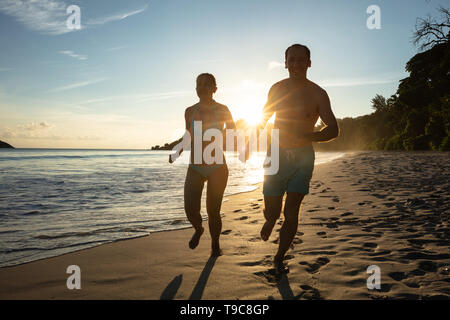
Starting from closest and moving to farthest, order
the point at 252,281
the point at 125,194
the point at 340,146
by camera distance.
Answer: the point at 252,281 < the point at 125,194 < the point at 340,146

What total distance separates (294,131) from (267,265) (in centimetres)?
157

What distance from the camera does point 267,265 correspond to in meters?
3.62

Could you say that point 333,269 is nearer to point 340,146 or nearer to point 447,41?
point 447,41

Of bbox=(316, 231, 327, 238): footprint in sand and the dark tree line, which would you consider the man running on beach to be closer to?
bbox=(316, 231, 327, 238): footprint in sand

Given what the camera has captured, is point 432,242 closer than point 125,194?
Yes

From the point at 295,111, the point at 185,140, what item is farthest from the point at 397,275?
the point at 185,140

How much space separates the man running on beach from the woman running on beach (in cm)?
73

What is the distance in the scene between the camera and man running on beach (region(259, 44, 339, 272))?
11.0ft

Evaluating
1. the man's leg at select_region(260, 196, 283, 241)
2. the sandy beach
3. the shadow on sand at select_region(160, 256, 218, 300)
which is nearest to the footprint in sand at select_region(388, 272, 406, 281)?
the sandy beach

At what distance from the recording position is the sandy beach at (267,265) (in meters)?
2.96

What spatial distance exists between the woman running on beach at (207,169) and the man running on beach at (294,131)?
734 millimetres

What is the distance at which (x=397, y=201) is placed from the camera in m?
6.86
